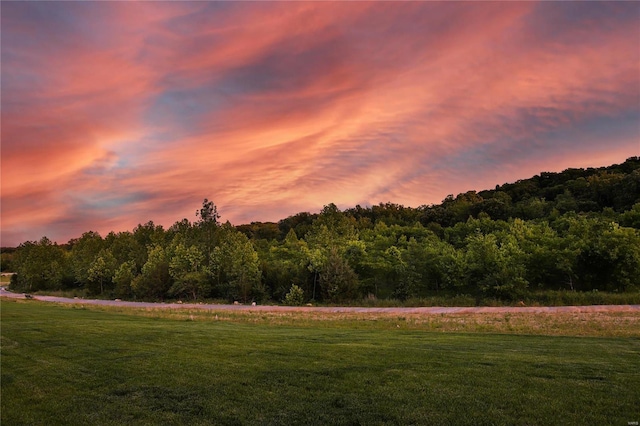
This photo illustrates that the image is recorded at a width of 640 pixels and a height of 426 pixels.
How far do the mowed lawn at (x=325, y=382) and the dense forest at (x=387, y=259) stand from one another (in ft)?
120

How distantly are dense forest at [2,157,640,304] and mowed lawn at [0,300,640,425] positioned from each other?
120 ft

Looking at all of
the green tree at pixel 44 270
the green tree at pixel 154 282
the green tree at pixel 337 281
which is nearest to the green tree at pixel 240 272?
the green tree at pixel 154 282

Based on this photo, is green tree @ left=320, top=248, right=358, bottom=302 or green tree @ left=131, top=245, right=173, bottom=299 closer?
green tree @ left=320, top=248, right=358, bottom=302

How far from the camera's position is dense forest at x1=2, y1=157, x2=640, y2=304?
162 ft

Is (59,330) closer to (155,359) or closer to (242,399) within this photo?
(155,359)

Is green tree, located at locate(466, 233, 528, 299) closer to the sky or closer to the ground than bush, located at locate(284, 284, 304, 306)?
closer to the sky

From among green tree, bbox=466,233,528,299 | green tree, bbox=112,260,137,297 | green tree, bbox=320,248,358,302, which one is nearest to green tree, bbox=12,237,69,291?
green tree, bbox=112,260,137,297

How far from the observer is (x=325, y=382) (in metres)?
10.4

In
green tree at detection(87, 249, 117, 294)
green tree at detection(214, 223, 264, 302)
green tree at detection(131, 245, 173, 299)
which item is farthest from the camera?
green tree at detection(87, 249, 117, 294)

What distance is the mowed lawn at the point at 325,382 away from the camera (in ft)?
26.6

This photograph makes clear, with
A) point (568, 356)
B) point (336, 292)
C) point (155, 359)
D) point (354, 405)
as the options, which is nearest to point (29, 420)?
point (155, 359)

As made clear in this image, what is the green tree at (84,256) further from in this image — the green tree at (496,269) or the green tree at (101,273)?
the green tree at (496,269)

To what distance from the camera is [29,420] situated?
8.42 m

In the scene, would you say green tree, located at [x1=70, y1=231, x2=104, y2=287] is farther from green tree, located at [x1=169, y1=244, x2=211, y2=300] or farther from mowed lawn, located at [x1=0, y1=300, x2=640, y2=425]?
mowed lawn, located at [x1=0, y1=300, x2=640, y2=425]
